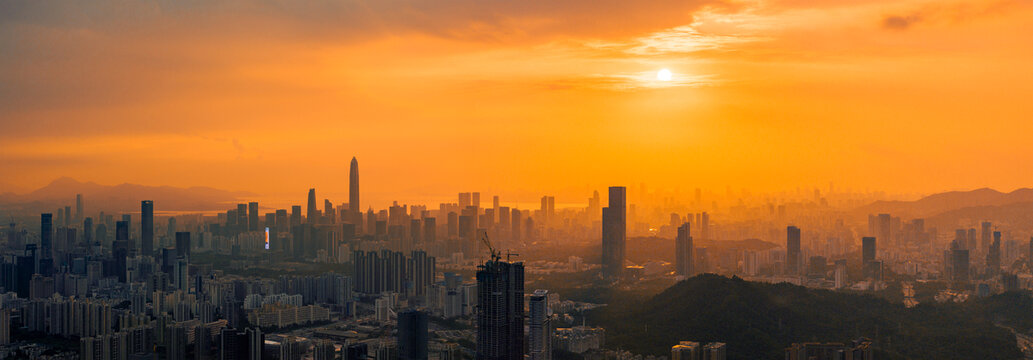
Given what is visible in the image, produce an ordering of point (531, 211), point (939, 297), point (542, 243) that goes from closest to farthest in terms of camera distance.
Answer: point (939, 297) → point (531, 211) → point (542, 243)

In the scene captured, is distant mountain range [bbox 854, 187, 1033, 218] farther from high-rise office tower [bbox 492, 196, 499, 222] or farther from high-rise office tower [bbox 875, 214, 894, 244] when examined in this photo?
high-rise office tower [bbox 492, 196, 499, 222]

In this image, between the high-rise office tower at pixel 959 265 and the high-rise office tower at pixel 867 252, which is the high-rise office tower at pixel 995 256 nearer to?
the high-rise office tower at pixel 959 265

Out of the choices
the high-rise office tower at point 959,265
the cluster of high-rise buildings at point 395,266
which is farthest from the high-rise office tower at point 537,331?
the high-rise office tower at point 959,265

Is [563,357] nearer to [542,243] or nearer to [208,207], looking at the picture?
[208,207]

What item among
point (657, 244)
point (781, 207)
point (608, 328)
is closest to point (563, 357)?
point (608, 328)

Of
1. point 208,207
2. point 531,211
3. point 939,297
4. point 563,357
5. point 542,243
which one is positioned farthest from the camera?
point 542,243

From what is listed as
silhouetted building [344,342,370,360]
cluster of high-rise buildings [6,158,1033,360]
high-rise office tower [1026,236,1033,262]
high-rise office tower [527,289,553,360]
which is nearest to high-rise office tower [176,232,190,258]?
cluster of high-rise buildings [6,158,1033,360]
